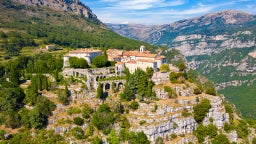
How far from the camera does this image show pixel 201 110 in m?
81.8

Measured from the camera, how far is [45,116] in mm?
75938

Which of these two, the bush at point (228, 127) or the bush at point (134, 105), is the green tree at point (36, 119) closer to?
the bush at point (134, 105)

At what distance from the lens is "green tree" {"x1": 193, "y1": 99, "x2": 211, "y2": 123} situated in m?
81.9

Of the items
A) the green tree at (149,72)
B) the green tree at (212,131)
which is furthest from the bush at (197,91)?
the green tree at (149,72)

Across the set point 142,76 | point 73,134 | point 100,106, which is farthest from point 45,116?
point 142,76

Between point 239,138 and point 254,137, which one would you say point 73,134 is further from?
point 254,137

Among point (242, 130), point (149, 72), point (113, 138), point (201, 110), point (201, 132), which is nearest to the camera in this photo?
point (113, 138)

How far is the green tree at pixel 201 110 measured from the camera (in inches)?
3223

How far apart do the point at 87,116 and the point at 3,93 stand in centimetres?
2368

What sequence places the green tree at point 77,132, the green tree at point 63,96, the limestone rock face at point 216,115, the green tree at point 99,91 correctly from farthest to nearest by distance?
the limestone rock face at point 216,115 < the green tree at point 99,91 < the green tree at point 63,96 < the green tree at point 77,132

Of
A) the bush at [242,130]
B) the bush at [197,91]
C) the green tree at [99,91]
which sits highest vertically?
the green tree at [99,91]

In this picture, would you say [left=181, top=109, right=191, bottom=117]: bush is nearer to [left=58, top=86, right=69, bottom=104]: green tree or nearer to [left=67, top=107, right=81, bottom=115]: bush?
[left=67, top=107, right=81, bottom=115]: bush

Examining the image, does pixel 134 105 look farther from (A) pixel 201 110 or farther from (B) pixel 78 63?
(B) pixel 78 63

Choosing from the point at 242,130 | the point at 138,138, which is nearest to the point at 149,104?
the point at 138,138
